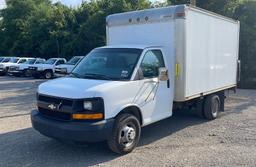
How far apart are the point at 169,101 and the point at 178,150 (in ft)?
→ 4.44

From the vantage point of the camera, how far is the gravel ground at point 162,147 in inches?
239

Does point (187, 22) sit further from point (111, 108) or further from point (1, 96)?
point (1, 96)

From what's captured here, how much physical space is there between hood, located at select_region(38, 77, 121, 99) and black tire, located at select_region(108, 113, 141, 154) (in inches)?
28.1

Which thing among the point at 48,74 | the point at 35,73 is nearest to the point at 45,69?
the point at 48,74

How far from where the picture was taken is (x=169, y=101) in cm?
765

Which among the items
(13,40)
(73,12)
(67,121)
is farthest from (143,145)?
(13,40)

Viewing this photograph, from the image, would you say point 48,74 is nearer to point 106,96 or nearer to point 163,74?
point 163,74

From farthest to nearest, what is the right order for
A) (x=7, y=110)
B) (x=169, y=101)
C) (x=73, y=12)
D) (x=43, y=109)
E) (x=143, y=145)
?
1. (x=73, y=12)
2. (x=7, y=110)
3. (x=169, y=101)
4. (x=143, y=145)
5. (x=43, y=109)

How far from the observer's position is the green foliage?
19.0 metres

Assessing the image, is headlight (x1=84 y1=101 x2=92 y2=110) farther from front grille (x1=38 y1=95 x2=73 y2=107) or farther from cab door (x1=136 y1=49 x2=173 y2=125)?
cab door (x1=136 y1=49 x2=173 y2=125)

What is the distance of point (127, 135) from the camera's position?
6.43 metres

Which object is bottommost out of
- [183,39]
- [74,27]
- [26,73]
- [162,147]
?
[162,147]

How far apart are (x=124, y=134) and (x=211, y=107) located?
3862mm

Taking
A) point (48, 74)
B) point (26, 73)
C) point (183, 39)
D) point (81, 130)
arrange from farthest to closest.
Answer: point (26, 73) < point (48, 74) < point (183, 39) < point (81, 130)
